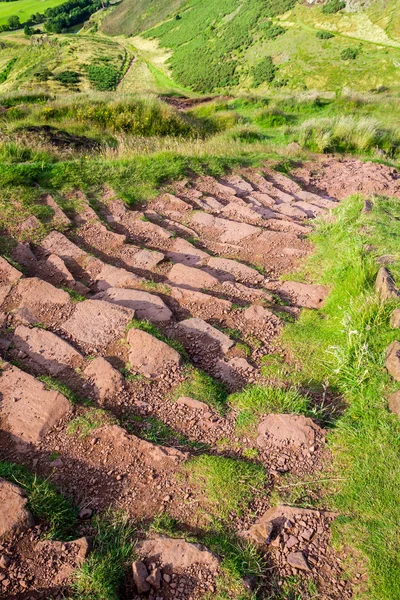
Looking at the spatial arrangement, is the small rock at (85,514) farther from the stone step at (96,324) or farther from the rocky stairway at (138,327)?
the stone step at (96,324)

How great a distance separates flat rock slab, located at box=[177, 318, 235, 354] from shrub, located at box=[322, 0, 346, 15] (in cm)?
3815

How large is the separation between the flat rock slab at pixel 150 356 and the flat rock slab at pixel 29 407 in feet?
1.96

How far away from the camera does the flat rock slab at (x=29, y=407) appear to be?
2.71 meters

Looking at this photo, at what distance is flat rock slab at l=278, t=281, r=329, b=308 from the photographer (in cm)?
401

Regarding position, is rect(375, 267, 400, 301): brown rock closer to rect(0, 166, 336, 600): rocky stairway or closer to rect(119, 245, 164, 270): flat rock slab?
rect(0, 166, 336, 600): rocky stairway

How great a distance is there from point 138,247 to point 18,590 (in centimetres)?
363

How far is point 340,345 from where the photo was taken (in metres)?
3.33

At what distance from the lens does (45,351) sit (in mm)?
3375

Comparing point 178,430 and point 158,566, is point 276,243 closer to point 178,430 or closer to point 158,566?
point 178,430

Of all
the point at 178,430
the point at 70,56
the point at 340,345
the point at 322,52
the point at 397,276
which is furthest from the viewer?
the point at 70,56

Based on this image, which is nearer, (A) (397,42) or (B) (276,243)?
(B) (276,243)

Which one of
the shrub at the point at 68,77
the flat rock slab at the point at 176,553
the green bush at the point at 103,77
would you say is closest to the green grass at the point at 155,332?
the flat rock slab at the point at 176,553

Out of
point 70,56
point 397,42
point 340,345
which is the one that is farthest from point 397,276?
point 70,56

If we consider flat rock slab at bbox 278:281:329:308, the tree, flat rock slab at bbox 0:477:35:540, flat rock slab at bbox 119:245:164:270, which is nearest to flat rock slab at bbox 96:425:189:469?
flat rock slab at bbox 0:477:35:540
